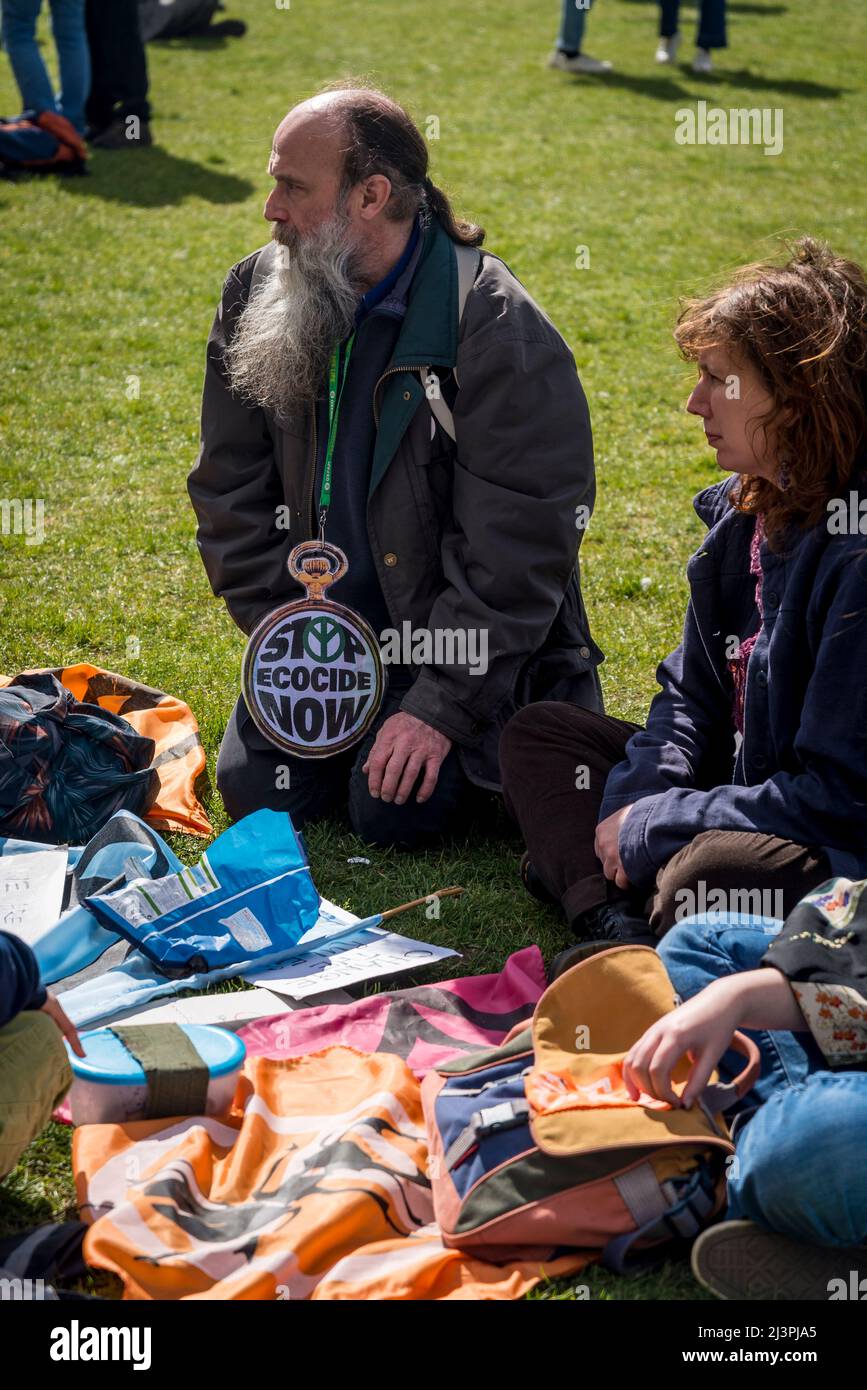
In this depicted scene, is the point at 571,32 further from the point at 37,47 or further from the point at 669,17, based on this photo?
the point at 37,47

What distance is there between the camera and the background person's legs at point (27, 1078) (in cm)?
238

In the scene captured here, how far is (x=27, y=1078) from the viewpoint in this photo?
2.41m

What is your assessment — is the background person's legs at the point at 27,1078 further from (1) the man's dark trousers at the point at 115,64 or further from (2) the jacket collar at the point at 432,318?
(1) the man's dark trousers at the point at 115,64

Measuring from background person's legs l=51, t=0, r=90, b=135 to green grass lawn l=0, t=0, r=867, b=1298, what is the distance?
0.57 metres

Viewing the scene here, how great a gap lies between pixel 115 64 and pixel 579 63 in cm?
548

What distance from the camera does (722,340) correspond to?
298 centimetres

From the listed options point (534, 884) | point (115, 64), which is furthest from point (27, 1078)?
point (115, 64)

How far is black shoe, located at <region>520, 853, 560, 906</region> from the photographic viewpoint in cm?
359

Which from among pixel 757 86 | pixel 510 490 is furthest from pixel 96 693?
pixel 757 86

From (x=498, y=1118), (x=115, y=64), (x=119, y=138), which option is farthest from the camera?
(x=119, y=138)

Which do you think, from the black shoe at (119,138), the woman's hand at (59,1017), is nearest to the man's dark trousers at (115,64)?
the black shoe at (119,138)

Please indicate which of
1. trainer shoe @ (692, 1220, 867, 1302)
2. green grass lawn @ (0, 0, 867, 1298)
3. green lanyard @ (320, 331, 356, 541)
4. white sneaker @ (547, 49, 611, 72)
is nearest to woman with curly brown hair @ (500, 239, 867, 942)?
green grass lawn @ (0, 0, 867, 1298)

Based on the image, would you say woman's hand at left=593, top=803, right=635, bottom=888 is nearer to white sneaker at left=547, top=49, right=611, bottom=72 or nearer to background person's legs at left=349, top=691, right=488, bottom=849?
background person's legs at left=349, top=691, right=488, bottom=849
